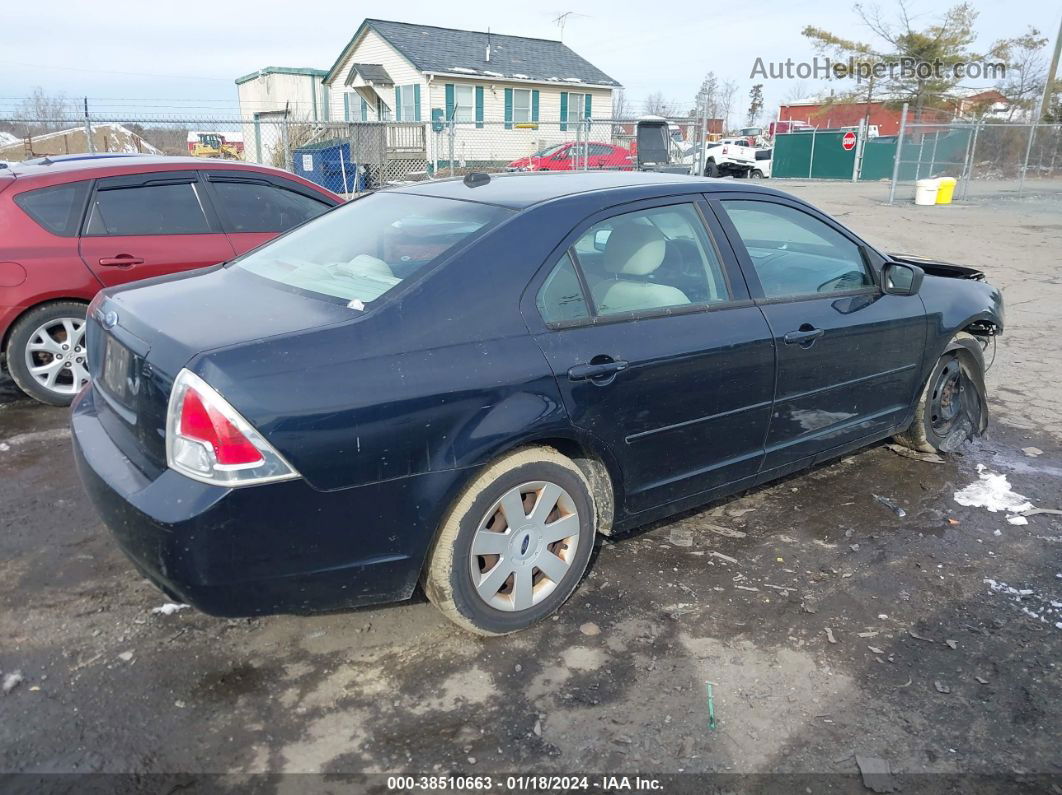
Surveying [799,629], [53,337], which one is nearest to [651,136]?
[53,337]

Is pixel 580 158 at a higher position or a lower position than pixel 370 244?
higher

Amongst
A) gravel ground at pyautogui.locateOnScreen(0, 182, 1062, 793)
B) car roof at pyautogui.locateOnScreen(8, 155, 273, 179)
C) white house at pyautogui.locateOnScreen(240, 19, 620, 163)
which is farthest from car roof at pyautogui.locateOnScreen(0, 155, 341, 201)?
white house at pyautogui.locateOnScreen(240, 19, 620, 163)

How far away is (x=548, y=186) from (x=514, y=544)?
1546 mm

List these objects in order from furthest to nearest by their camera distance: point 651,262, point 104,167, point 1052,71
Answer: point 1052,71
point 104,167
point 651,262

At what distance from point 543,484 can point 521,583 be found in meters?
0.39

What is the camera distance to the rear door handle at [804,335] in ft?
11.8

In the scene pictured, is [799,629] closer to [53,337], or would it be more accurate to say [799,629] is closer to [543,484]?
[543,484]

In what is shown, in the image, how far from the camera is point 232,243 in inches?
228

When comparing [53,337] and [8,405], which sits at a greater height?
[53,337]

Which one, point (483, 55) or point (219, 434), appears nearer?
point (219, 434)

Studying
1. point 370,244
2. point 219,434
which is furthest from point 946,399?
point 219,434

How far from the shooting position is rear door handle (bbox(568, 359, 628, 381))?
290 cm

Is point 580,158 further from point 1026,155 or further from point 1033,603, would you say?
point 1033,603

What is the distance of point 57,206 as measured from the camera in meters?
5.29
